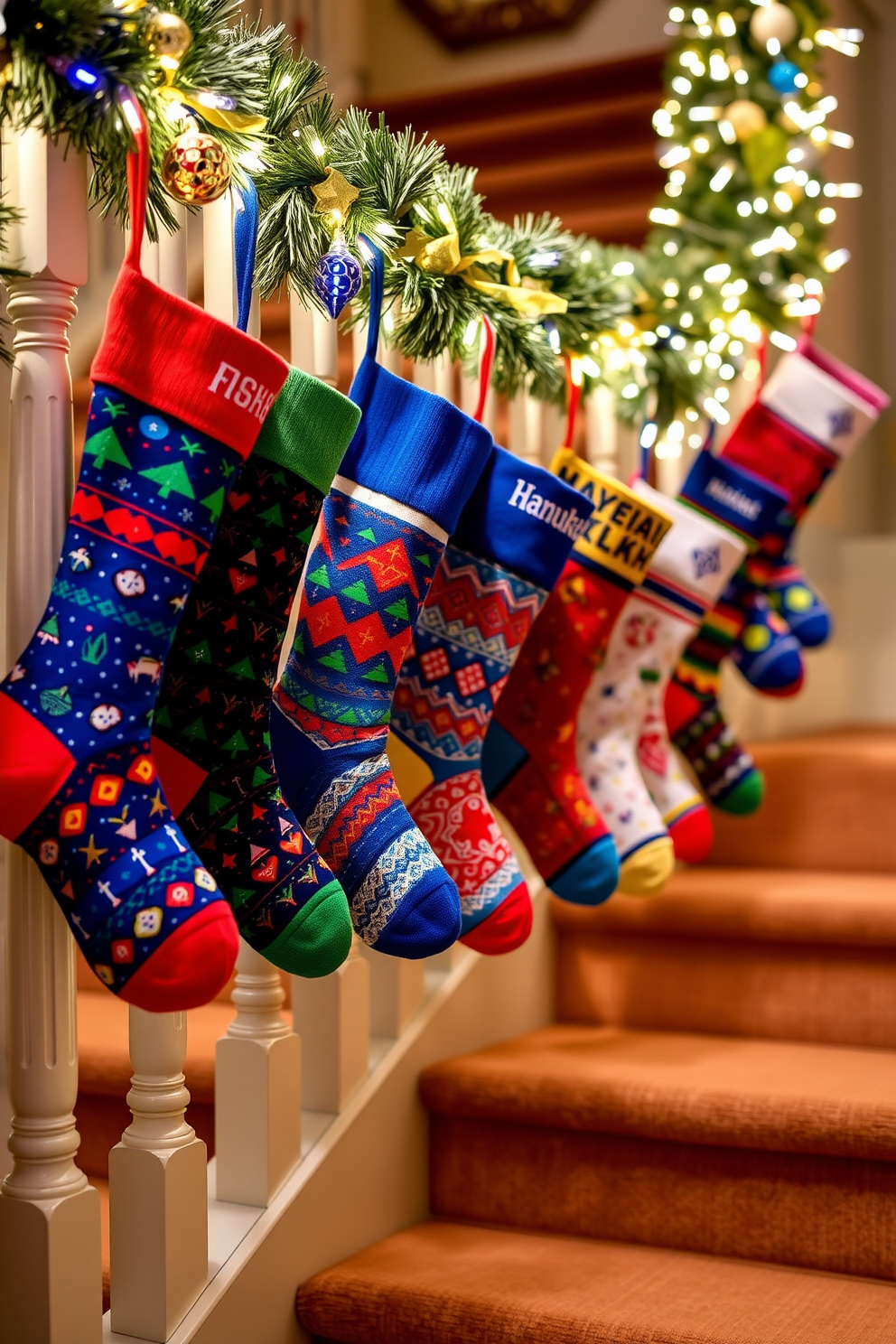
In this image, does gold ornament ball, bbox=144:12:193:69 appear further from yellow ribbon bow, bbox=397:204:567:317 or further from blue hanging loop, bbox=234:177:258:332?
yellow ribbon bow, bbox=397:204:567:317

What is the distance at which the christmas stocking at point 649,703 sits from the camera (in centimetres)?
162

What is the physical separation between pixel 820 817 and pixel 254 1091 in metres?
1.10

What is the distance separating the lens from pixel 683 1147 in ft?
4.92

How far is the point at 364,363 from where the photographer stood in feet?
3.88

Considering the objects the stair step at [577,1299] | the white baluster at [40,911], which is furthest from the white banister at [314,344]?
the stair step at [577,1299]

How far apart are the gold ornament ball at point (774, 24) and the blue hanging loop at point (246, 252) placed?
145cm

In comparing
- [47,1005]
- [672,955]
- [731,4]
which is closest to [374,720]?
[47,1005]

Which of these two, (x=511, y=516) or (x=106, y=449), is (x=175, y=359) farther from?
(x=511, y=516)

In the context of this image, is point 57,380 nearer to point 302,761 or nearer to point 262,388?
point 262,388

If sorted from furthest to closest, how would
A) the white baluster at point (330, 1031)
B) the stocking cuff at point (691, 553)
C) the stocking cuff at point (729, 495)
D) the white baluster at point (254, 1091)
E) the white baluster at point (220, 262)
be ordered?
the stocking cuff at point (729, 495) < the stocking cuff at point (691, 553) < the white baluster at point (330, 1031) < the white baluster at point (254, 1091) < the white baluster at point (220, 262)

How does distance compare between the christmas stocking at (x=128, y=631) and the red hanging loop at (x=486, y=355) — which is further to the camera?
the red hanging loop at (x=486, y=355)

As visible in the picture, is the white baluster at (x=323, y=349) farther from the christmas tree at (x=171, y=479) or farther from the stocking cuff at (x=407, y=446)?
the christmas tree at (x=171, y=479)

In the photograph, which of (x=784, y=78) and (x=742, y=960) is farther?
(x=784, y=78)

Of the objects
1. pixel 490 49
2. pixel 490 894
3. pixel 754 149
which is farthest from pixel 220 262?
pixel 490 49
